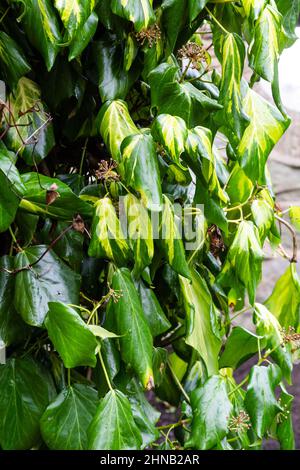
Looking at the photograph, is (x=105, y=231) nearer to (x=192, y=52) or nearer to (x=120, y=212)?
(x=120, y=212)

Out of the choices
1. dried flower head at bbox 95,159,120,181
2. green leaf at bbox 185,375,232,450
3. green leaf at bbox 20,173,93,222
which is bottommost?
green leaf at bbox 185,375,232,450

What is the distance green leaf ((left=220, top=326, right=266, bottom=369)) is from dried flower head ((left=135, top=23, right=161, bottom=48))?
458 millimetres

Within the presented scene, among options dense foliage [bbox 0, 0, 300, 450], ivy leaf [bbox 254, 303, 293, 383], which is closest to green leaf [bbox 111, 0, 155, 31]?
dense foliage [bbox 0, 0, 300, 450]

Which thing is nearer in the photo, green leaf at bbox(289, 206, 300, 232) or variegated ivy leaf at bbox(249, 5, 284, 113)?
variegated ivy leaf at bbox(249, 5, 284, 113)

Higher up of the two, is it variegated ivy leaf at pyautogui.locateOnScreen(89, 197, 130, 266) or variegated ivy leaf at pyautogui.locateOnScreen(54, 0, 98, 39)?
variegated ivy leaf at pyautogui.locateOnScreen(54, 0, 98, 39)

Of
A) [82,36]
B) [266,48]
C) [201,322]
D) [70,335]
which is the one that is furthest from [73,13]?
[201,322]

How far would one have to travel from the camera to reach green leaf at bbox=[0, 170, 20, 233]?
0.83 m

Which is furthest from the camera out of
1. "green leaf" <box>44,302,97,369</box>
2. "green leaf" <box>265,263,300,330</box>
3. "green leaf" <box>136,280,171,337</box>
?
"green leaf" <box>265,263,300,330</box>

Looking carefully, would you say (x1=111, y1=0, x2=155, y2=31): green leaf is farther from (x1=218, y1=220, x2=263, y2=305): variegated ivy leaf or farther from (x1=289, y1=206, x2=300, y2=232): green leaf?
(x1=289, y1=206, x2=300, y2=232): green leaf

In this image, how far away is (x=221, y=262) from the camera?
131 cm

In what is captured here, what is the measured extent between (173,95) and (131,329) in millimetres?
332

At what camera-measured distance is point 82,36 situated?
0.88 metres

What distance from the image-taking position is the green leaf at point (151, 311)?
1.01 m
